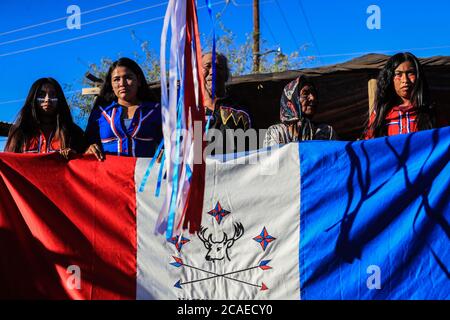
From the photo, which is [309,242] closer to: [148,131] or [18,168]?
[148,131]

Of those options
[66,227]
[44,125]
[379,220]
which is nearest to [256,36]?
[44,125]

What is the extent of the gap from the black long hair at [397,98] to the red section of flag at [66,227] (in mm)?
1657

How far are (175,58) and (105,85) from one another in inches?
67.8

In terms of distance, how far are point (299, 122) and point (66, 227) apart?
1.76 m

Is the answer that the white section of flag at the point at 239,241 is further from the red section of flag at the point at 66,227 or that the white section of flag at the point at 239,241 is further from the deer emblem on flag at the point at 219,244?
the red section of flag at the point at 66,227

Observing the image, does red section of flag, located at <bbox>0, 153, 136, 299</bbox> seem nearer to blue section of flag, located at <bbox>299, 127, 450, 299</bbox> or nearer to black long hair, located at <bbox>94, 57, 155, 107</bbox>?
black long hair, located at <bbox>94, 57, 155, 107</bbox>

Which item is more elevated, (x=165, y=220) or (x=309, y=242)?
(x=165, y=220)

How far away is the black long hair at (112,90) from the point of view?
4.18m

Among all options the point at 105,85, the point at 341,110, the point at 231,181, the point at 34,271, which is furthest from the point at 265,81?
the point at 34,271

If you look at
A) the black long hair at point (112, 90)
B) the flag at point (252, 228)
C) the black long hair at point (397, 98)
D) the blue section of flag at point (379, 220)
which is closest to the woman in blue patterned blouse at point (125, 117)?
the black long hair at point (112, 90)

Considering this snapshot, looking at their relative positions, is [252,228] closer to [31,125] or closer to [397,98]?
[397,98]

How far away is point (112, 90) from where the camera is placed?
424 centimetres

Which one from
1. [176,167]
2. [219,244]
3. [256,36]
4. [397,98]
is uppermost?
[256,36]

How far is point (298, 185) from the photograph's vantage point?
138 inches
